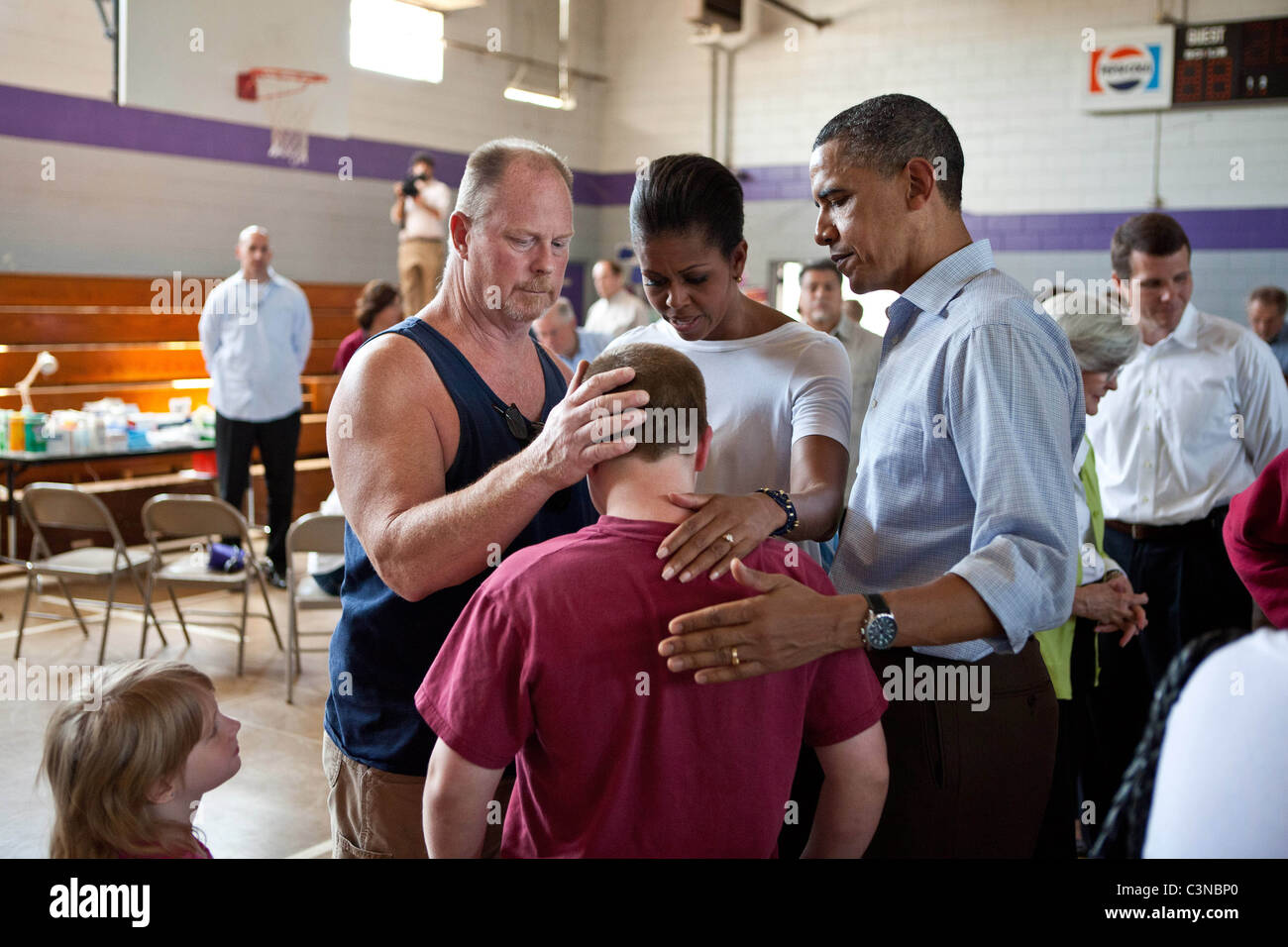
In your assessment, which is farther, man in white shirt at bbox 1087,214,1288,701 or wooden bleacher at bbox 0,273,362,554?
wooden bleacher at bbox 0,273,362,554

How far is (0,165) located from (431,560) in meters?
7.74

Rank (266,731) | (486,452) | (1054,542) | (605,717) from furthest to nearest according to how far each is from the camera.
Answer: (266,731) < (486,452) < (1054,542) < (605,717)

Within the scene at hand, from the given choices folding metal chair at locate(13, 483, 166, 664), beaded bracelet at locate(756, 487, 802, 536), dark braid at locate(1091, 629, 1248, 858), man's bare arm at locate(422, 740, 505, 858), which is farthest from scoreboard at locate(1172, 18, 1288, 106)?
man's bare arm at locate(422, 740, 505, 858)

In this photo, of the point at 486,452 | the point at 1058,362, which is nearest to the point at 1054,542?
Result: the point at 1058,362

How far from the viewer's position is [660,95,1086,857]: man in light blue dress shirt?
1378 millimetres

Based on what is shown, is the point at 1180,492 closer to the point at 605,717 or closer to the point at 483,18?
the point at 605,717

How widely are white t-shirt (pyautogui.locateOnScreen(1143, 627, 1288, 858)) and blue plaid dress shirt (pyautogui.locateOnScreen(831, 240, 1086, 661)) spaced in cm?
51

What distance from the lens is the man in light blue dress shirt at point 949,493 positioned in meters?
1.38

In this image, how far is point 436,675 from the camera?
4.31ft

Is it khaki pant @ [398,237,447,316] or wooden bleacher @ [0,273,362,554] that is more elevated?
khaki pant @ [398,237,447,316]

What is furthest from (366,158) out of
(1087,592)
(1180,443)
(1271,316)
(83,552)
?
(1087,592)

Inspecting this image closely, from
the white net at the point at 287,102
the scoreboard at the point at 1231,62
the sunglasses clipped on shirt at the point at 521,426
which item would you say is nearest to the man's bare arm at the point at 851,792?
the sunglasses clipped on shirt at the point at 521,426
